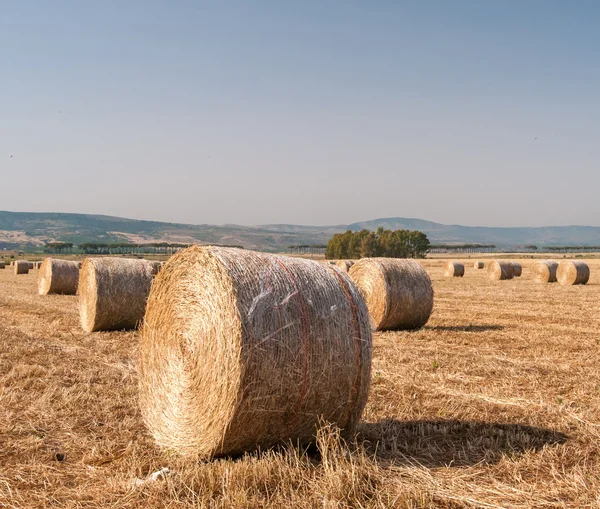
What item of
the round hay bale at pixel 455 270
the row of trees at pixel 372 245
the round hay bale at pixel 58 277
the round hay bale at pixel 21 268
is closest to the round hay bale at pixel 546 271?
the round hay bale at pixel 455 270

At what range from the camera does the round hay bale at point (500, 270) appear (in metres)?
35.8

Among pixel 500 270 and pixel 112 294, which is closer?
pixel 112 294

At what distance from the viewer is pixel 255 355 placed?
5590 millimetres

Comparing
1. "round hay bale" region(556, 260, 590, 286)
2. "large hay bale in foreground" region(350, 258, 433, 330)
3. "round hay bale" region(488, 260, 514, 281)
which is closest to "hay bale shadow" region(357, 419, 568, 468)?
"large hay bale in foreground" region(350, 258, 433, 330)

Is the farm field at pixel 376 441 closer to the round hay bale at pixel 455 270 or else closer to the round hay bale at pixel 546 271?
the round hay bale at pixel 546 271

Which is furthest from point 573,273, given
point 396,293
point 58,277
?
point 58,277

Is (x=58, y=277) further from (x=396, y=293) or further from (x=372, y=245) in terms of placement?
(x=372, y=245)

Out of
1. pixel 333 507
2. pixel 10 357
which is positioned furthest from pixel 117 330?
pixel 333 507

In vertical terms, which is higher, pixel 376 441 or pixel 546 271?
pixel 546 271

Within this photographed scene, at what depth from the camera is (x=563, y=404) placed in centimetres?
777

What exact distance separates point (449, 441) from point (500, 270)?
101 ft

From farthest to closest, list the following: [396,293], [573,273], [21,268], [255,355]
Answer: [21,268], [573,273], [396,293], [255,355]

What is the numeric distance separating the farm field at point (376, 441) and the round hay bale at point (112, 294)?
2.22 meters

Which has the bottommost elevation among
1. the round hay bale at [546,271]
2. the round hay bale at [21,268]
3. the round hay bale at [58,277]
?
the round hay bale at [21,268]
